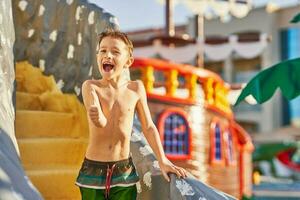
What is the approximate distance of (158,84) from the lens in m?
13.4

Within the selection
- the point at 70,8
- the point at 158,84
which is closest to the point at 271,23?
the point at 158,84

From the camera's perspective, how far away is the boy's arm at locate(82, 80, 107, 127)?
3.11 m

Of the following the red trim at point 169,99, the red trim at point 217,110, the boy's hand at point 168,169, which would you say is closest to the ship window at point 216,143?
the red trim at point 217,110

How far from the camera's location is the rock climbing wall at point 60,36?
5.09 metres

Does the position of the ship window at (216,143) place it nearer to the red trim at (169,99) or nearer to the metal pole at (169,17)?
the red trim at (169,99)

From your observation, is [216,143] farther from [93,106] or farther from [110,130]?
[93,106]

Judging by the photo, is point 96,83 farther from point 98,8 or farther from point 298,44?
point 298,44

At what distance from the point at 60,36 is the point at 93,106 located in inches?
93.4

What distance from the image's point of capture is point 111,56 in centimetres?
324

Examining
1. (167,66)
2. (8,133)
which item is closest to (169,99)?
(167,66)

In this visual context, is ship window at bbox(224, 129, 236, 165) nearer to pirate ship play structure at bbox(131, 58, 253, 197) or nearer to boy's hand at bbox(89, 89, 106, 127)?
pirate ship play structure at bbox(131, 58, 253, 197)

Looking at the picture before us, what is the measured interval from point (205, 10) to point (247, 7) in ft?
10.3

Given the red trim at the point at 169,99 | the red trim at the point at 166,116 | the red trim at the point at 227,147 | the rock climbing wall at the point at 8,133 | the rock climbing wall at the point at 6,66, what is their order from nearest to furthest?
the rock climbing wall at the point at 8,133, the rock climbing wall at the point at 6,66, the red trim at the point at 169,99, the red trim at the point at 166,116, the red trim at the point at 227,147

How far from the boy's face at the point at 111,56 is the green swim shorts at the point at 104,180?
0.51 metres
